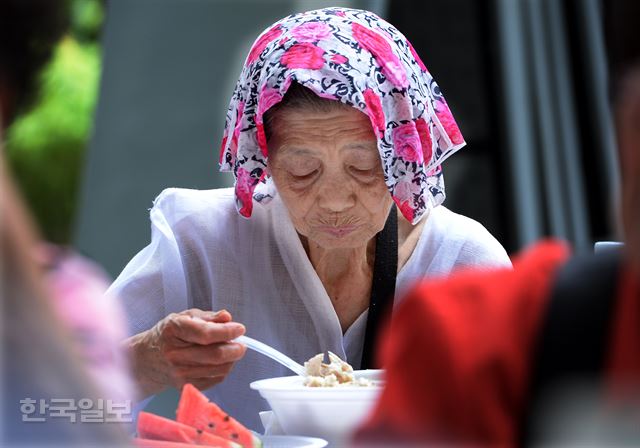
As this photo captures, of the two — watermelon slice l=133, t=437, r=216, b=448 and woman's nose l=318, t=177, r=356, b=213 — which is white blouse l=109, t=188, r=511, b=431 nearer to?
woman's nose l=318, t=177, r=356, b=213

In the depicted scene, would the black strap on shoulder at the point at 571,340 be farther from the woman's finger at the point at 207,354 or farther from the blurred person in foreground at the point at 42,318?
the woman's finger at the point at 207,354

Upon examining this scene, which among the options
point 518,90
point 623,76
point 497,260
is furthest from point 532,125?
point 623,76

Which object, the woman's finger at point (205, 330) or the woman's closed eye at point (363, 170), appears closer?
the woman's finger at point (205, 330)

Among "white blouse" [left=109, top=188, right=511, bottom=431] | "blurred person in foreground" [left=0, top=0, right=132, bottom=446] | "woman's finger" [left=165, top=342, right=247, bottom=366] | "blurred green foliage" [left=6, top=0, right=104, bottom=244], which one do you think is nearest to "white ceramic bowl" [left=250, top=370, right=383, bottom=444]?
"woman's finger" [left=165, top=342, right=247, bottom=366]

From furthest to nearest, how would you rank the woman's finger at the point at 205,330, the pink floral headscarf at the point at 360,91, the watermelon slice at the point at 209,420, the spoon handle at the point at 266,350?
1. the pink floral headscarf at the point at 360,91
2. the spoon handle at the point at 266,350
3. the woman's finger at the point at 205,330
4. the watermelon slice at the point at 209,420

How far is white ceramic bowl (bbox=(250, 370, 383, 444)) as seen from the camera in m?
1.66

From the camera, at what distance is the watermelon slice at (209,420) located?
159cm

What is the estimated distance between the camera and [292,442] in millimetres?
1613

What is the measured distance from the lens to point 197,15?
4578 millimetres

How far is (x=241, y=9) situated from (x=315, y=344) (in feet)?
9.10

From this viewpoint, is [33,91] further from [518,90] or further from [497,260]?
[518,90]

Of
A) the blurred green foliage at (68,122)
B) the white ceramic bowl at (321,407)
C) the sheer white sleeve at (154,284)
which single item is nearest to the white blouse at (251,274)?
the sheer white sleeve at (154,284)

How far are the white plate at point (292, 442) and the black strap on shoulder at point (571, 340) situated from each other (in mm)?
799

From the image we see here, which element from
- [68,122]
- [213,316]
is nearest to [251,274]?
[213,316]
